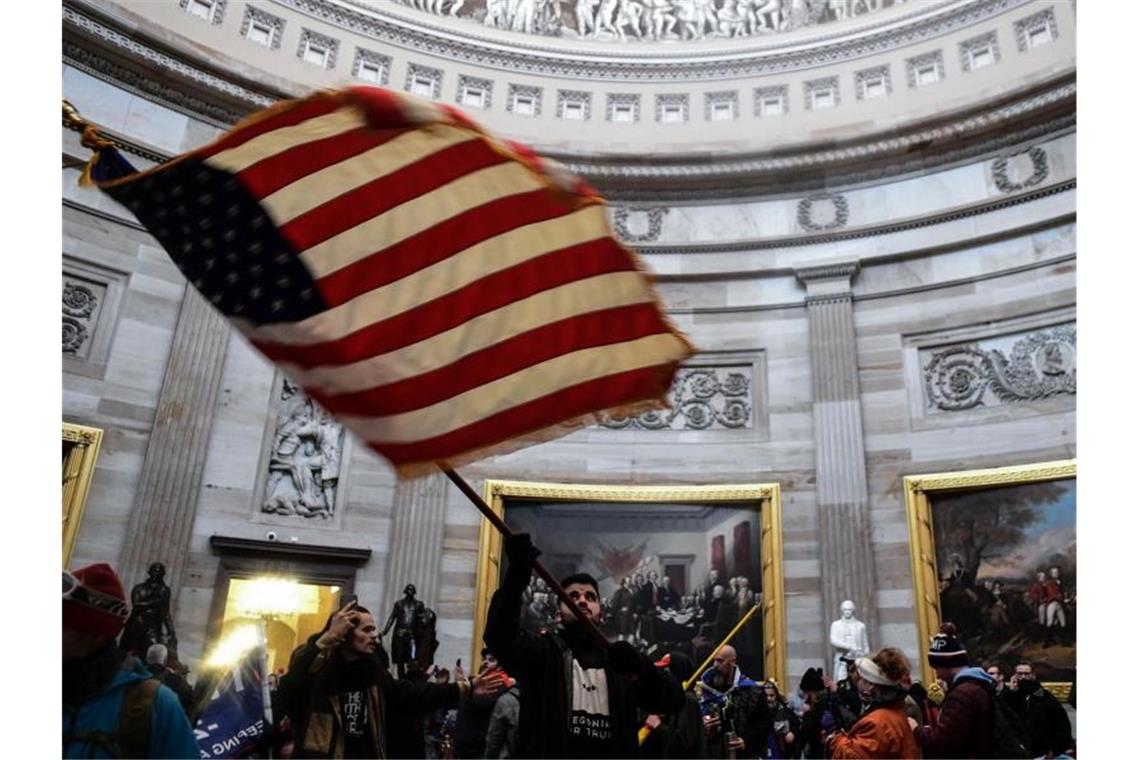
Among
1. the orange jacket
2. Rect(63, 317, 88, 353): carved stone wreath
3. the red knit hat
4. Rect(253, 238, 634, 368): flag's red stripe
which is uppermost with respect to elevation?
Rect(63, 317, 88, 353): carved stone wreath

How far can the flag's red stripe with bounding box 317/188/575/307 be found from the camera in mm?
4207

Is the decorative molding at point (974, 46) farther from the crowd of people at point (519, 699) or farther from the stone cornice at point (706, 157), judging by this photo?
the crowd of people at point (519, 699)

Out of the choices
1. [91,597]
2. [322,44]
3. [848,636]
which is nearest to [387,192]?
[91,597]

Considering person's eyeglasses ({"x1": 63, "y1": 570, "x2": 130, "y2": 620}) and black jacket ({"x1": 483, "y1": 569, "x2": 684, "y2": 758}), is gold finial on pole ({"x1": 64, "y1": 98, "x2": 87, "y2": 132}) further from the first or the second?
black jacket ({"x1": 483, "y1": 569, "x2": 684, "y2": 758})

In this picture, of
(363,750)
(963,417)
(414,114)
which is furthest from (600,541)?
(414,114)

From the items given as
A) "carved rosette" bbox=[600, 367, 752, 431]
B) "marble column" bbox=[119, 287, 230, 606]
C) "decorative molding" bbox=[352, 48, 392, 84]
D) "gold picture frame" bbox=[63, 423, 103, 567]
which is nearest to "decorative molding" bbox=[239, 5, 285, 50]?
"decorative molding" bbox=[352, 48, 392, 84]

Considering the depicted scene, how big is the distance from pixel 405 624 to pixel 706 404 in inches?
272

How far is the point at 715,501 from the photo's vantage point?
1517cm

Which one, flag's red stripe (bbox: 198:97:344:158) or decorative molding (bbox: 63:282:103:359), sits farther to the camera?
decorative molding (bbox: 63:282:103:359)

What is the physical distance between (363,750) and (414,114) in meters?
3.18

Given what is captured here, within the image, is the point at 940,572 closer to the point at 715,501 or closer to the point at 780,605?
the point at 780,605

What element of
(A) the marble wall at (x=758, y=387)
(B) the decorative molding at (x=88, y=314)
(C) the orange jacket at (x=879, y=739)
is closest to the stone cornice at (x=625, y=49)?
(A) the marble wall at (x=758, y=387)

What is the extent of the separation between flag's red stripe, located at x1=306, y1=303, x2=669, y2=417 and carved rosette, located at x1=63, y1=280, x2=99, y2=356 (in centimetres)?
1168

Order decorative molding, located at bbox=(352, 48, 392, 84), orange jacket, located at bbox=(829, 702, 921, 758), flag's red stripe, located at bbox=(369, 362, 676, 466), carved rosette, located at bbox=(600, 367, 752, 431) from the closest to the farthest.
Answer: flag's red stripe, located at bbox=(369, 362, 676, 466) → orange jacket, located at bbox=(829, 702, 921, 758) → carved rosette, located at bbox=(600, 367, 752, 431) → decorative molding, located at bbox=(352, 48, 392, 84)
